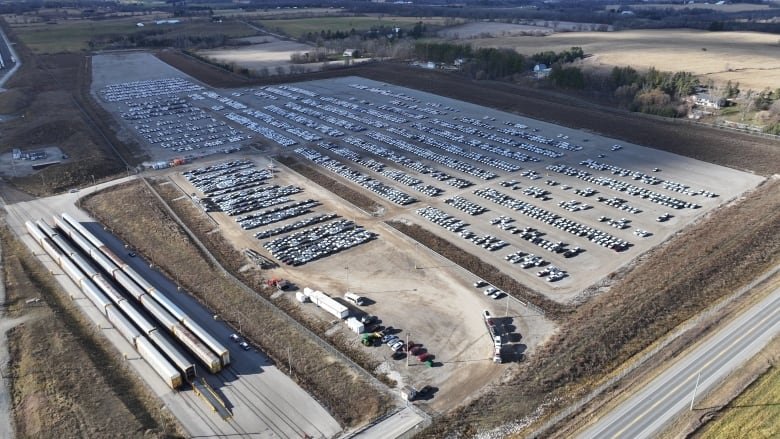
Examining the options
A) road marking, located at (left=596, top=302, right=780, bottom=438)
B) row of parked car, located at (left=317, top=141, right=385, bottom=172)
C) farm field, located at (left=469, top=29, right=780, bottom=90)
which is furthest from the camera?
farm field, located at (left=469, top=29, right=780, bottom=90)

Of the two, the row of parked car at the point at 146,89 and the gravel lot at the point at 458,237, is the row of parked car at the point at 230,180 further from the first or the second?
the row of parked car at the point at 146,89

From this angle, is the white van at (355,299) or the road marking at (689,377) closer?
the road marking at (689,377)

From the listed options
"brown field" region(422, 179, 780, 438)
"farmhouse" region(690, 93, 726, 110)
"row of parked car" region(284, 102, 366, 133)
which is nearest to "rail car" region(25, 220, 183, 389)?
"brown field" region(422, 179, 780, 438)

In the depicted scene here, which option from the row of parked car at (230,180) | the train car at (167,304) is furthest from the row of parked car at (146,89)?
the train car at (167,304)

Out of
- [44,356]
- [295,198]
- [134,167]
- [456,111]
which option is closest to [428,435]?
[44,356]

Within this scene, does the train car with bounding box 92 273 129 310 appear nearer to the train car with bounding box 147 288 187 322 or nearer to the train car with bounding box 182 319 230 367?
the train car with bounding box 147 288 187 322
